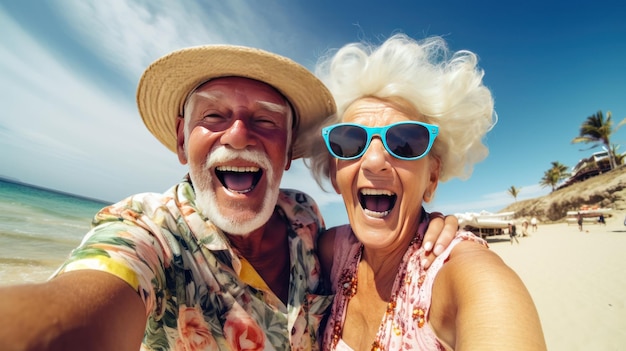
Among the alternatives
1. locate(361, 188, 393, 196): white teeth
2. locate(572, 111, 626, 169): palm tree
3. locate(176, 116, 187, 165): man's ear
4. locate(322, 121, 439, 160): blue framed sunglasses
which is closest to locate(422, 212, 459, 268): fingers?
locate(361, 188, 393, 196): white teeth

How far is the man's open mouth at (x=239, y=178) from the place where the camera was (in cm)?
214

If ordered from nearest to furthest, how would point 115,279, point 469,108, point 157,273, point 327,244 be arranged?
point 115,279
point 157,273
point 469,108
point 327,244

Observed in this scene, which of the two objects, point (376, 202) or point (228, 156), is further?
point (376, 202)

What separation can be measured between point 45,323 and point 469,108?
2.49 m

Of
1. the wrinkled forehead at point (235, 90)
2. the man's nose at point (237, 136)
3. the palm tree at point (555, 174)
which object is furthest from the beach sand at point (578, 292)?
the palm tree at point (555, 174)

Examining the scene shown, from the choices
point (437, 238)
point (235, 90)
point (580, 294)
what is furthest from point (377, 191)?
point (580, 294)

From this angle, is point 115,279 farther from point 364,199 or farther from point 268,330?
point 364,199

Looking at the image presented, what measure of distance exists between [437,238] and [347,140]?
890mm

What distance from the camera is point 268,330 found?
1.69 m

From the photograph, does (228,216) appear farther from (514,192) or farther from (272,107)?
(514,192)

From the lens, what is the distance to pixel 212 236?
1.68 metres

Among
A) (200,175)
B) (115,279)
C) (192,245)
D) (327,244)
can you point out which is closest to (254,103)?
(200,175)

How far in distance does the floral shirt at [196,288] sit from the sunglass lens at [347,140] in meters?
0.85

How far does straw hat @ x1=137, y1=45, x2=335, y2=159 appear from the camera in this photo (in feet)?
6.17
